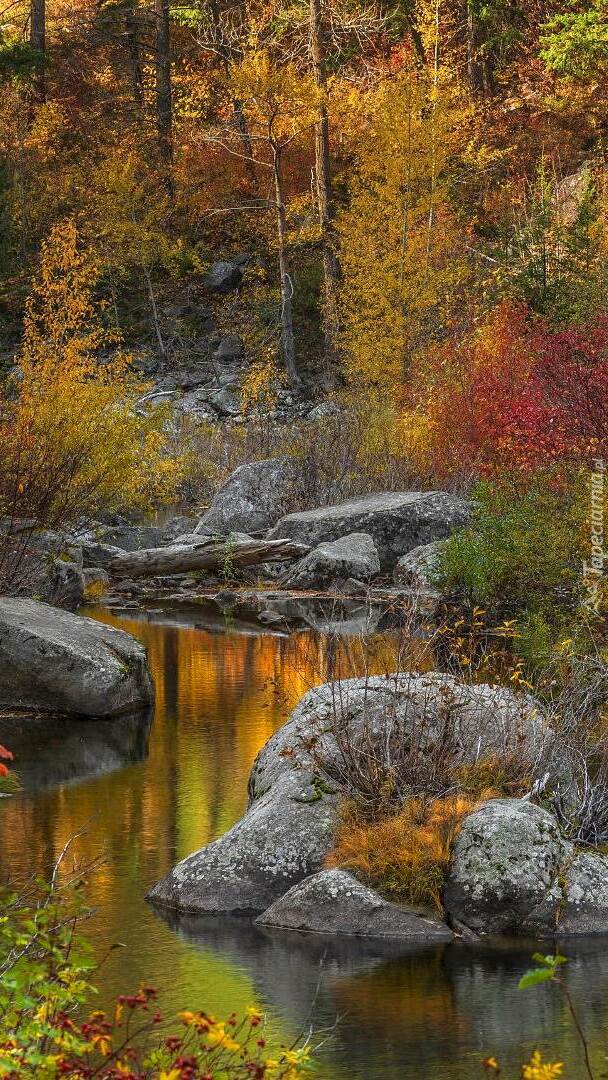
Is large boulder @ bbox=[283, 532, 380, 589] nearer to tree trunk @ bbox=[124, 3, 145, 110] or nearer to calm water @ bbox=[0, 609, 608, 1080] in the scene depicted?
calm water @ bbox=[0, 609, 608, 1080]

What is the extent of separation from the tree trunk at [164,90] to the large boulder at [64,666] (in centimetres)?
3329

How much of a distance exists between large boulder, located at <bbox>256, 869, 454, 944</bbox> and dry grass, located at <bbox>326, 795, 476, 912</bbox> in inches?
4.2

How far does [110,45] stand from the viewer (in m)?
49.4

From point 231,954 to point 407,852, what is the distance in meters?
1.12

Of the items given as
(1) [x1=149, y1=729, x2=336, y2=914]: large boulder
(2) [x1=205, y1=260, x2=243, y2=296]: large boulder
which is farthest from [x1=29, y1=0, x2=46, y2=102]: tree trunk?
(1) [x1=149, y1=729, x2=336, y2=914]: large boulder

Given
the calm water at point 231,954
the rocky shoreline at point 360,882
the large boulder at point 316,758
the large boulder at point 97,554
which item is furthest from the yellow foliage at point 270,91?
the rocky shoreline at point 360,882

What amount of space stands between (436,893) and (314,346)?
113ft

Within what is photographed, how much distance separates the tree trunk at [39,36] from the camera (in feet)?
151

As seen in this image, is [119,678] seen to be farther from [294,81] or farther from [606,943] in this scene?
[294,81]

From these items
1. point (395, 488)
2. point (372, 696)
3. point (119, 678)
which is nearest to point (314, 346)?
point (395, 488)

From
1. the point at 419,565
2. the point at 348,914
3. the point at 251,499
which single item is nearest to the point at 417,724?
the point at 348,914

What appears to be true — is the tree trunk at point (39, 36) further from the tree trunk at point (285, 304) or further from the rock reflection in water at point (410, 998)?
the rock reflection in water at point (410, 998)

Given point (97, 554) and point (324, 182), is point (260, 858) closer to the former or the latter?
point (97, 554)

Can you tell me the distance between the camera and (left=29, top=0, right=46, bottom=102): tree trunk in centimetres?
4609
